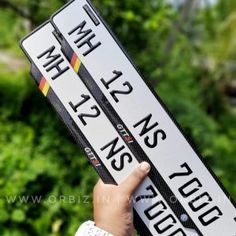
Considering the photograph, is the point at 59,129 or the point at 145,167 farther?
the point at 59,129

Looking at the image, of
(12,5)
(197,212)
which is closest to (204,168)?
(197,212)

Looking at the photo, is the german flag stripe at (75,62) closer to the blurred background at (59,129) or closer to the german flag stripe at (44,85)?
the german flag stripe at (44,85)

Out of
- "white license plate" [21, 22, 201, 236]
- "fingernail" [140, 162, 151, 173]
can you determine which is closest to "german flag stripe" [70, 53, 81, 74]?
"white license plate" [21, 22, 201, 236]

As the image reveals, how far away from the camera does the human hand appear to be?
174 centimetres

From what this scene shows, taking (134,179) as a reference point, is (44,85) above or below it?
above

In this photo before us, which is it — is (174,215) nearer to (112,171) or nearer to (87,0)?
(112,171)

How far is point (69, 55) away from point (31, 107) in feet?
15.4

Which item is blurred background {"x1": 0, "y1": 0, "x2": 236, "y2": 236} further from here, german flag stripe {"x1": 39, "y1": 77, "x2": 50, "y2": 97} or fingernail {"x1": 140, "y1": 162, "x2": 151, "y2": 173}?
german flag stripe {"x1": 39, "y1": 77, "x2": 50, "y2": 97}

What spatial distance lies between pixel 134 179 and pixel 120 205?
0.09m

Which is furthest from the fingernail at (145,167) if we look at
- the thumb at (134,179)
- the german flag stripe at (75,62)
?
the german flag stripe at (75,62)

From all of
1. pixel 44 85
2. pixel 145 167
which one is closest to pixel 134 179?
pixel 145 167

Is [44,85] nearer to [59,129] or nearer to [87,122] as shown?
[87,122]

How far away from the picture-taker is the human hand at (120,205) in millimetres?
1740

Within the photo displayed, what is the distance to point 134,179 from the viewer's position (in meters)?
1.75
